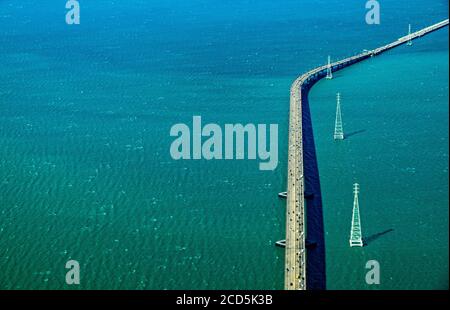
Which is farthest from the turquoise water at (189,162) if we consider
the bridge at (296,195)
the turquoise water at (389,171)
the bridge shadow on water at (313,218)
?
the bridge at (296,195)

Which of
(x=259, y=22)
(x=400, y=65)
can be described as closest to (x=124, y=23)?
(x=259, y=22)

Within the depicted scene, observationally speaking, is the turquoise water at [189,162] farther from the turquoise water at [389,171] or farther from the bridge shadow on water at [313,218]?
the bridge shadow on water at [313,218]

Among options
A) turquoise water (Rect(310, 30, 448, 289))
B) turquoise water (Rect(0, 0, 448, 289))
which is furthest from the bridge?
turquoise water (Rect(310, 30, 448, 289))

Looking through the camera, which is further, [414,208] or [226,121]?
[226,121]

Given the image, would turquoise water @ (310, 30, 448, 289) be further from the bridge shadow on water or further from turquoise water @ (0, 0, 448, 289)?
the bridge shadow on water

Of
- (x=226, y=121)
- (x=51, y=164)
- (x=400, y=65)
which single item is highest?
(x=400, y=65)

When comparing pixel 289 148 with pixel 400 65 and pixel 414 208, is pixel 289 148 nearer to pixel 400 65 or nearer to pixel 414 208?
pixel 414 208

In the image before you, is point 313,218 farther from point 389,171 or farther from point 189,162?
point 189,162
